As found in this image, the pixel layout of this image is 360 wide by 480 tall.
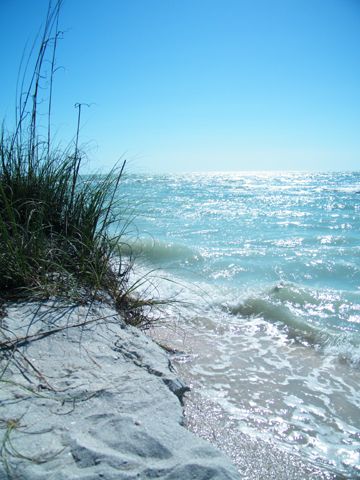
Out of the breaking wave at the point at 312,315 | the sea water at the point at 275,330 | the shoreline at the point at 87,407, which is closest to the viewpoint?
the shoreline at the point at 87,407

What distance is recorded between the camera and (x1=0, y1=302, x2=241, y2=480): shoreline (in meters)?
1.17

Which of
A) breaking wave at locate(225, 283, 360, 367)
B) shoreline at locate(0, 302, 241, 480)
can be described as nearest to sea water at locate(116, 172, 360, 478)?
breaking wave at locate(225, 283, 360, 367)

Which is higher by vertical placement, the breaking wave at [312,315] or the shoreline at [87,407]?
the shoreline at [87,407]

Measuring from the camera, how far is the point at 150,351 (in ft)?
7.03

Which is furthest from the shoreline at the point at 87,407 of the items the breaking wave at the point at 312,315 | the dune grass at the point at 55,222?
the breaking wave at the point at 312,315

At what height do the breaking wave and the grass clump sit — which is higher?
the grass clump

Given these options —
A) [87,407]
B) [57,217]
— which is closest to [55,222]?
[57,217]

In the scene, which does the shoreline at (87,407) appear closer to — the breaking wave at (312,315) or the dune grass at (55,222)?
the dune grass at (55,222)

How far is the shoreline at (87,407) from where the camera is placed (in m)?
1.17

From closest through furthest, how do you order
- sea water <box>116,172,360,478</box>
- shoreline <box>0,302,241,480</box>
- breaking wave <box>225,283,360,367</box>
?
shoreline <box>0,302,241,480</box> < sea water <box>116,172,360,478</box> < breaking wave <box>225,283,360,367</box>

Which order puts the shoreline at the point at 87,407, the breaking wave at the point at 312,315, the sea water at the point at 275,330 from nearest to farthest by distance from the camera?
the shoreline at the point at 87,407, the sea water at the point at 275,330, the breaking wave at the point at 312,315

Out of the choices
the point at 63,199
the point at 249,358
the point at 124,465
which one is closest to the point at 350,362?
the point at 249,358

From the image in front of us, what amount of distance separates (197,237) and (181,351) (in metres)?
6.46

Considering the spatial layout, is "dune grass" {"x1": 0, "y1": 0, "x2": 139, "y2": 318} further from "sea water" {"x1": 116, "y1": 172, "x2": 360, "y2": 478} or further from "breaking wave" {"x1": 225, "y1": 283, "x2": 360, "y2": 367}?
"breaking wave" {"x1": 225, "y1": 283, "x2": 360, "y2": 367}
